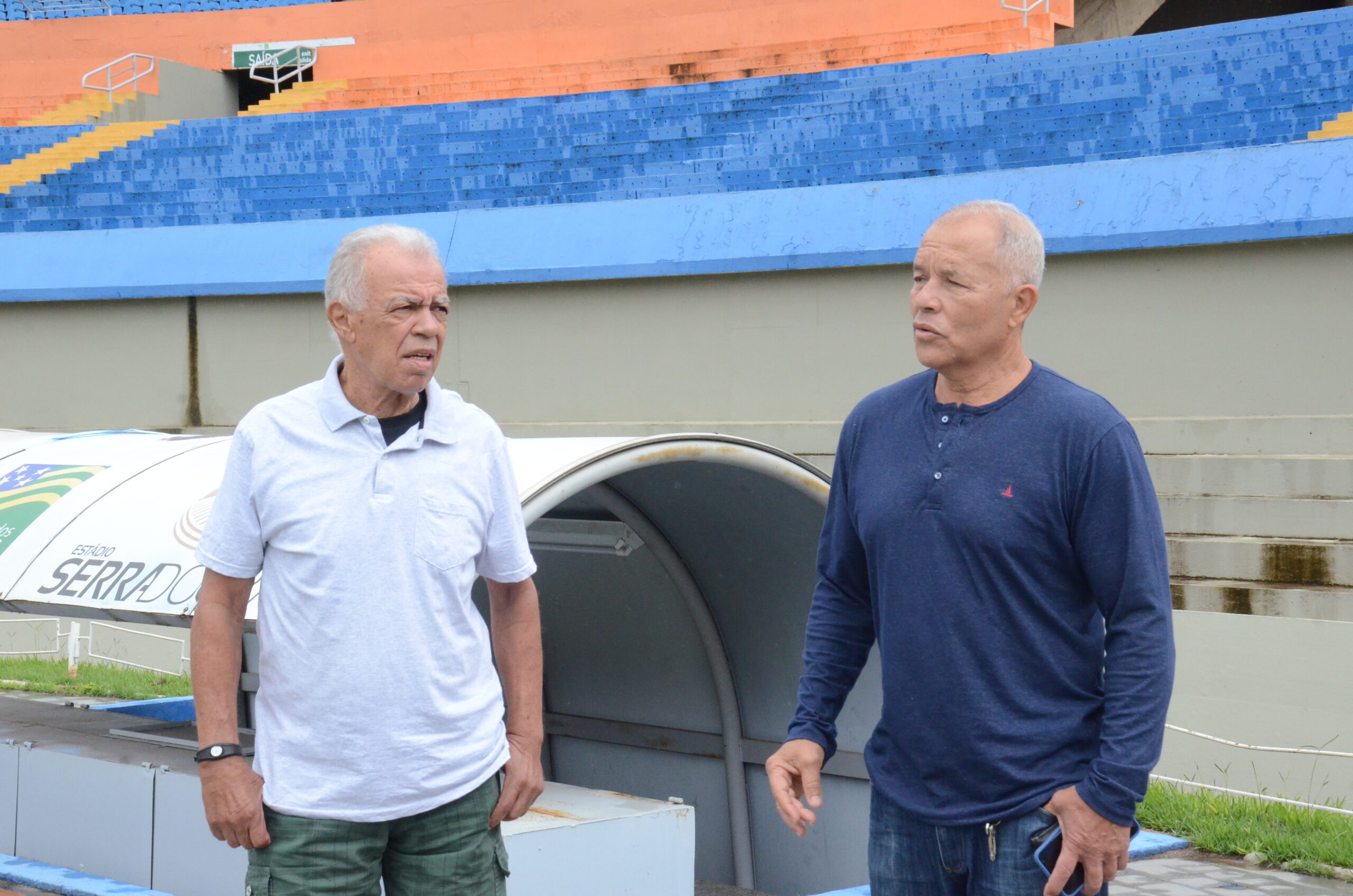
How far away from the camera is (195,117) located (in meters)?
22.6

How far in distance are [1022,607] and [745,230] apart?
9973 millimetres

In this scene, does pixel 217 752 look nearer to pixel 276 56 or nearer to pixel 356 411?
pixel 356 411

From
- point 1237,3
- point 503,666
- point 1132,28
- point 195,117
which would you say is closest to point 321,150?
point 195,117

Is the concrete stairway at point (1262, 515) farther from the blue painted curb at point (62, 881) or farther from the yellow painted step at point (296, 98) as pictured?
the yellow painted step at point (296, 98)

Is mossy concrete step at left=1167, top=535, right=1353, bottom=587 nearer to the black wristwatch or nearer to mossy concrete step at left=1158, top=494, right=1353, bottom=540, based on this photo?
mossy concrete step at left=1158, top=494, right=1353, bottom=540

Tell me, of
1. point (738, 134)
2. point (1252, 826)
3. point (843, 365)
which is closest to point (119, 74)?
point (738, 134)

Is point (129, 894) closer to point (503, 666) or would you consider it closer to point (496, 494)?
point (503, 666)

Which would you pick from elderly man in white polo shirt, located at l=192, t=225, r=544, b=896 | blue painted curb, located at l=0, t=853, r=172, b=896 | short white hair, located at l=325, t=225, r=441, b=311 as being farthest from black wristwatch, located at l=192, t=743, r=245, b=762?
blue painted curb, located at l=0, t=853, r=172, b=896

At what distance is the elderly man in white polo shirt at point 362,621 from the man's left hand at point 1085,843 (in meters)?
1.10

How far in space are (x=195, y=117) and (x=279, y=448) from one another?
22.1 m

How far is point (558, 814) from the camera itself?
13.9ft

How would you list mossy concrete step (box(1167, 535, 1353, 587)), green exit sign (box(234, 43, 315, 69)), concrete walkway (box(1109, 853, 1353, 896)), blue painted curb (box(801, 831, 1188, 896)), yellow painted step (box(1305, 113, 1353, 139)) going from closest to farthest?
1. concrete walkway (box(1109, 853, 1353, 896))
2. blue painted curb (box(801, 831, 1188, 896))
3. mossy concrete step (box(1167, 535, 1353, 587))
4. yellow painted step (box(1305, 113, 1353, 139))
5. green exit sign (box(234, 43, 315, 69))

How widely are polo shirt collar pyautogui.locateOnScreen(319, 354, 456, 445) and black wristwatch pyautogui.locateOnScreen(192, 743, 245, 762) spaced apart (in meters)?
0.64

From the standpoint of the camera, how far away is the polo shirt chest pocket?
8.32 feet
